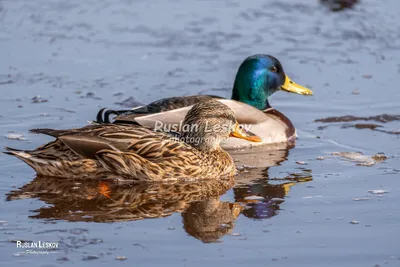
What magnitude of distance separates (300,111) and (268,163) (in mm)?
2022

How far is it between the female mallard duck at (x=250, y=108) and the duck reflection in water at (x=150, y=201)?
1221 mm

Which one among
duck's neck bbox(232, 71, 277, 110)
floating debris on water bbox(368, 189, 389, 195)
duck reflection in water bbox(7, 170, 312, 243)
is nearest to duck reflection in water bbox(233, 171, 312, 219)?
duck reflection in water bbox(7, 170, 312, 243)

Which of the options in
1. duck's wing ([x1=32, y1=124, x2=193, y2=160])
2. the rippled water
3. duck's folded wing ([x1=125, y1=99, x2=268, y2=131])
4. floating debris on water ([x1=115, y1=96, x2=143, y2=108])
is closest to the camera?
the rippled water

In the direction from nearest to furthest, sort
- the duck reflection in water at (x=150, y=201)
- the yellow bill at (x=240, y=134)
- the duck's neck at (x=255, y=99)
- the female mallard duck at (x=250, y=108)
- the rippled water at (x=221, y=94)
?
the rippled water at (x=221, y=94)
the duck reflection in water at (x=150, y=201)
the yellow bill at (x=240, y=134)
the female mallard duck at (x=250, y=108)
the duck's neck at (x=255, y=99)

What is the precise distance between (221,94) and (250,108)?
4.82ft

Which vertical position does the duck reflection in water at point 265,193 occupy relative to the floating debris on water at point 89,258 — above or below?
below

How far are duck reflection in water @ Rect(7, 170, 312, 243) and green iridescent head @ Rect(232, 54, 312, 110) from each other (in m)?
2.42

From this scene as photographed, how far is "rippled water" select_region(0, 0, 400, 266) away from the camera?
6.22 meters

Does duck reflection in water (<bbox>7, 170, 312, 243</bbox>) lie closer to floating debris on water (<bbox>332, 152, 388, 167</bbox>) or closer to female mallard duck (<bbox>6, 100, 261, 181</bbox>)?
female mallard duck (<bbox>6, 100, 261, 181</bbox>)

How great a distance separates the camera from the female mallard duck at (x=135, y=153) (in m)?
7.98

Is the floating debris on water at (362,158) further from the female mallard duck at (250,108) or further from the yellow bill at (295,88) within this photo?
the yellow bill at (295,88)

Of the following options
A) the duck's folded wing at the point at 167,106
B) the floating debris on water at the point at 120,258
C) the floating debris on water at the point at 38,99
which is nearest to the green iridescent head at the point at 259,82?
the duck's folded wing at the point at 167,106

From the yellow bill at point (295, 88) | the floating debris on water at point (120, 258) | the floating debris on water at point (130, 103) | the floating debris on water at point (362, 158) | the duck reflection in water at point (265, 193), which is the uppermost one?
the yellow bill at point (295, 88)

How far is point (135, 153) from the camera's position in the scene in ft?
26.3
